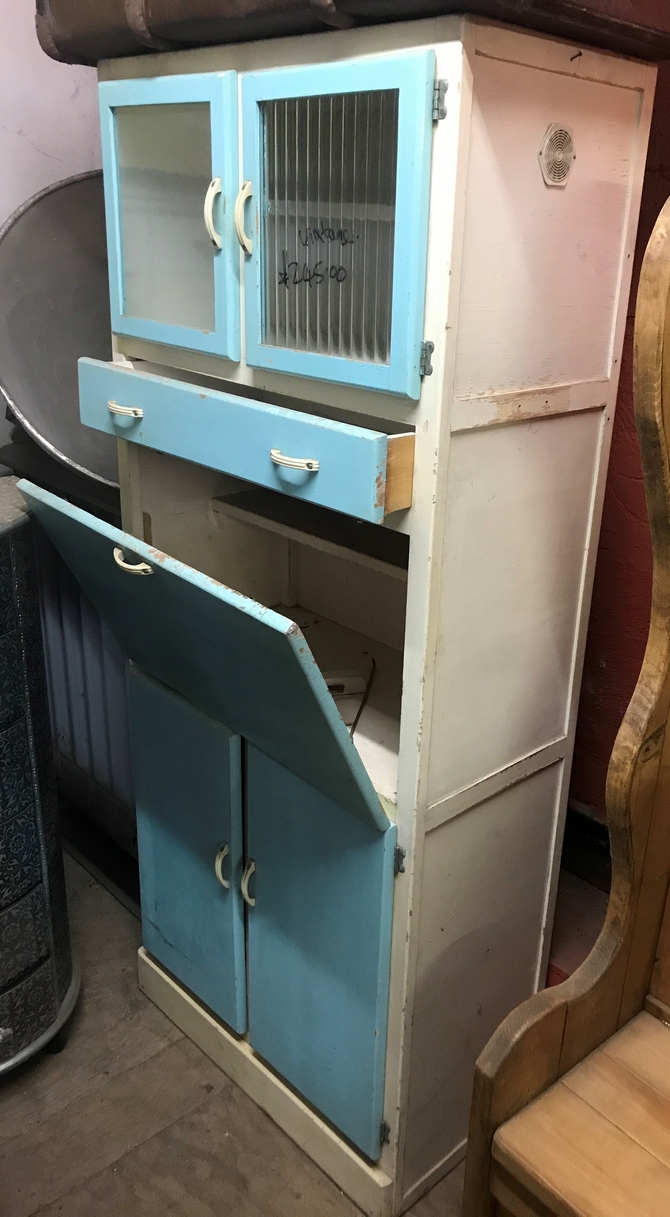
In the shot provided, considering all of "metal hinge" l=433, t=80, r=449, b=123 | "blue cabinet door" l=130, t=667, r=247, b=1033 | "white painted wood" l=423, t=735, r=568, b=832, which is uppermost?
"metal hinge" l=433, t=80, r=449, b=123

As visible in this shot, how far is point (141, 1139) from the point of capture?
170 cm

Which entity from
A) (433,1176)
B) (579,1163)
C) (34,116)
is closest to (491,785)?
(579,1163)

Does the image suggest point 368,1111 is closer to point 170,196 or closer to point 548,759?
point 548,759

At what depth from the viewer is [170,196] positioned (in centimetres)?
144

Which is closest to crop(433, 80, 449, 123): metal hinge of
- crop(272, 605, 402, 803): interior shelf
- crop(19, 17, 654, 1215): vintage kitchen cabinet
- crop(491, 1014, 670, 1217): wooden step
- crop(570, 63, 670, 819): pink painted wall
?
crop(19, 17, 654, 1215): vintage kitchen cabinet

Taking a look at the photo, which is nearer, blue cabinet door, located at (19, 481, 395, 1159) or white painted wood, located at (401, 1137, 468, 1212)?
blue cabinet door, located at (19, 481, 395, 1159)

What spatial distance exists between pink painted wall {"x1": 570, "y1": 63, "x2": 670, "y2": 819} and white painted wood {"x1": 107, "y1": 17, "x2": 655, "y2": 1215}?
17 centimetres

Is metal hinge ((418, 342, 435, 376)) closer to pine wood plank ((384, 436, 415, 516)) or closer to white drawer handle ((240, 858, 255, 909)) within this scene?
pine wood plank ((384, 436, 415, 516))

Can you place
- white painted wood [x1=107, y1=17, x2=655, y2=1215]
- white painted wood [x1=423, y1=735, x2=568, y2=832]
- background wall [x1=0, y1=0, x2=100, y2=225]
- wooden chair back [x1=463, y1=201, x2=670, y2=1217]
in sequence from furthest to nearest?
background wall [x1=0, y1=0, x2=100, y2=225]
white painted wood [x1=423, y1=735, x2=568, y2=832]
white painted wood [x1=107, y1=17, x2=655, y2=1215]
wooden chair back [x1=463, y1=201, x2=670, y2=1217]

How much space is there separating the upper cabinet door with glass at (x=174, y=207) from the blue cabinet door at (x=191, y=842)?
2.11 feet

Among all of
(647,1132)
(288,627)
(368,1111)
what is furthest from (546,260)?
(368,1111)

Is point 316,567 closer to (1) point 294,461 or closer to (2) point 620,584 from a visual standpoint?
(2) point 620,584

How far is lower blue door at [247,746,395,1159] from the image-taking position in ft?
4.61

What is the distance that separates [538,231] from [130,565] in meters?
0.65
